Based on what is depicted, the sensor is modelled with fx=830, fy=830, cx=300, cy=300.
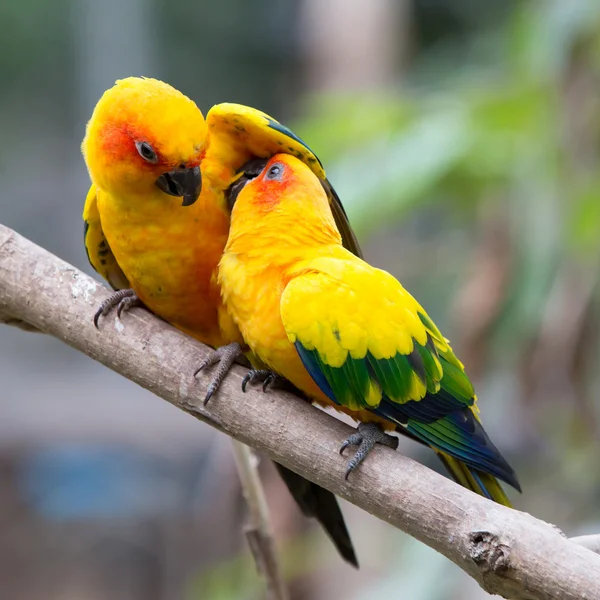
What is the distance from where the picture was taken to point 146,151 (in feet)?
5.30

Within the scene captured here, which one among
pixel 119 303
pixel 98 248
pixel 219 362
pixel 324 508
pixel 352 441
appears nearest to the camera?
pixel 352 441

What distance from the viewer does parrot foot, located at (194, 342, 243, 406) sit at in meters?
1.53

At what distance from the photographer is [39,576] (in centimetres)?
475

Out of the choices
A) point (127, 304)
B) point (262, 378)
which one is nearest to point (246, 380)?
point (262, 378)

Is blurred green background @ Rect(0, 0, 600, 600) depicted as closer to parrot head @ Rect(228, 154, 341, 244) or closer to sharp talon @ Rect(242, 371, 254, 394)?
parrot head @ Rect(228, 154, 341, 244)

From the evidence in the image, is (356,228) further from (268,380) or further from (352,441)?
(352,441)

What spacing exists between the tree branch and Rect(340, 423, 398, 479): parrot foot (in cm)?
2

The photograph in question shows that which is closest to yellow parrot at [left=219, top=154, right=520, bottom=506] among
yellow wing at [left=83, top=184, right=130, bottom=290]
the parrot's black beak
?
the parrot's black beak

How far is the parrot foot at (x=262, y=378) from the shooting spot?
1.56m

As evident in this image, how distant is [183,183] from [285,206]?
0.21 meters

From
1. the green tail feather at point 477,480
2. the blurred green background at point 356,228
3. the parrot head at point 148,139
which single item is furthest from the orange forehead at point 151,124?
the blurred green background at point 356,228

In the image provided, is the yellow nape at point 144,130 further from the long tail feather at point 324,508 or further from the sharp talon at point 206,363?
the long tail feather at point 324,508

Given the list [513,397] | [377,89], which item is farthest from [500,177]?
[377,89]

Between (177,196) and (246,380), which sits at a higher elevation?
(177,196)
